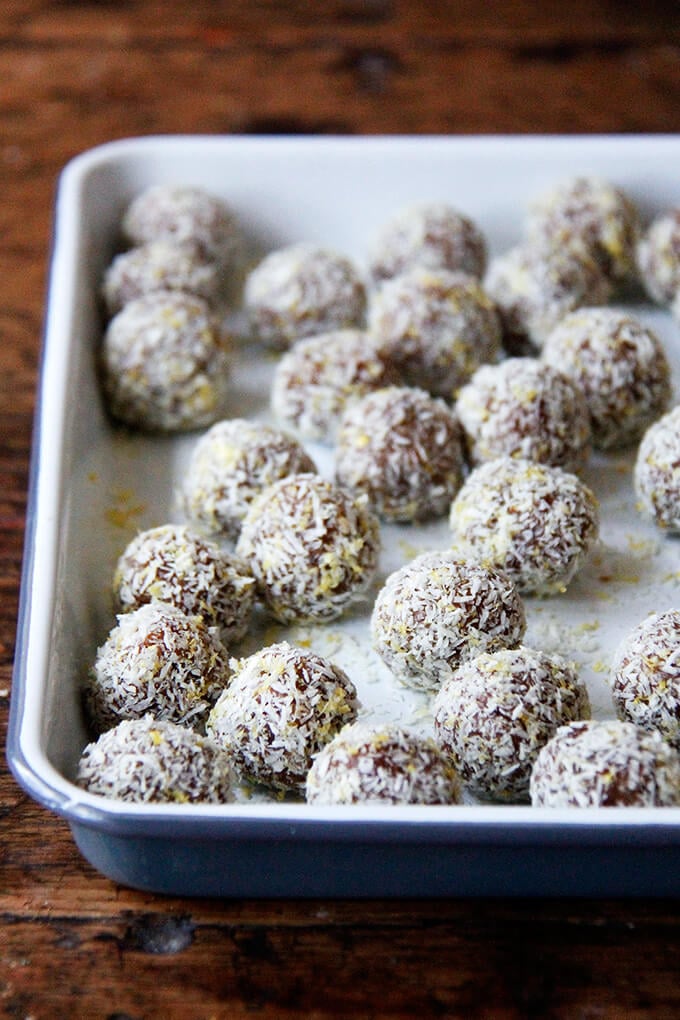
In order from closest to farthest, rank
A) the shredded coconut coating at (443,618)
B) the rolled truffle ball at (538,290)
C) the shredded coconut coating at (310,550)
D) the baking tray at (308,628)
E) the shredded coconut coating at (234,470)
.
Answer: the baking tray at (308,628) → the shredded coconut coating at (443,618) → the shredded coconut coating at (310,550) → the shredded coconut coating at (234,470) → the rolled truffle ball at (538,290)

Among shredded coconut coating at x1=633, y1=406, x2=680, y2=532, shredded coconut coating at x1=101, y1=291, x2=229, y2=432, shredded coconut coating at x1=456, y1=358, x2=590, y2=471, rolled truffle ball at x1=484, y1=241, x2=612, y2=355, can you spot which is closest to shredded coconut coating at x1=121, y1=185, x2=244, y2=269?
shredded coconut coating at x1=101, y1=291, x2=229, y2=432

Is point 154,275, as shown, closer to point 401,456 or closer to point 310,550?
point 401,456

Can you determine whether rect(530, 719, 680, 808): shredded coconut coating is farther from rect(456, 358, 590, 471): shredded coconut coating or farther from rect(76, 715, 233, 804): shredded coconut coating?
→ rect(456, 358, 590, 471): shredded coconut coating

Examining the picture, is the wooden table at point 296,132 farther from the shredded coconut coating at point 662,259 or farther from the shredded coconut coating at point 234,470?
the shredded coconut coating at point 662,259

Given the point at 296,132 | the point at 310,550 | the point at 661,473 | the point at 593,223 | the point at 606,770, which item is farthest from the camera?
the point at 296,132

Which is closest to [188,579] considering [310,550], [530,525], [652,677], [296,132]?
[310,550]

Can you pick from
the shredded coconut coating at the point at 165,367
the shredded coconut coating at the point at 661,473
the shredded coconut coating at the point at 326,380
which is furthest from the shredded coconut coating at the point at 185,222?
the shredded coconut coating at the point at 661,473
